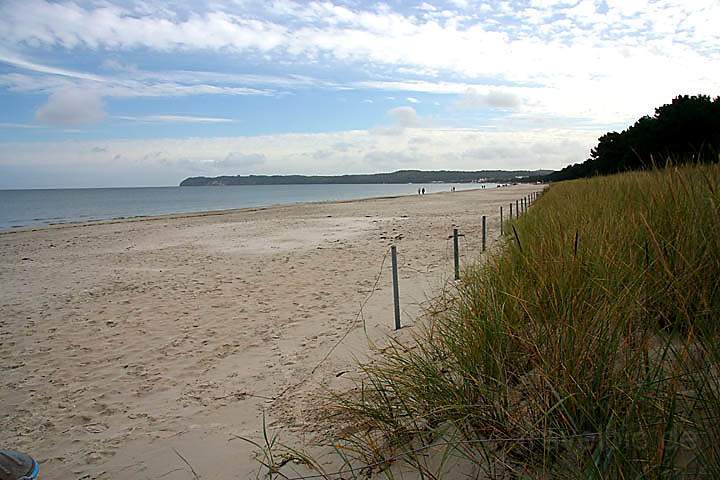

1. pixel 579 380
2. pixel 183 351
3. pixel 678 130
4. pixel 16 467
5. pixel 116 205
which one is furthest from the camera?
pixel 116 205

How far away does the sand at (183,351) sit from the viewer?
Answer: 11.5ft

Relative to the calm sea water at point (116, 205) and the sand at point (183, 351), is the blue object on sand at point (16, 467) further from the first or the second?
the calm sea water at point (116, 205)

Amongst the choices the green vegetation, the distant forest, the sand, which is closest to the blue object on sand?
the sand

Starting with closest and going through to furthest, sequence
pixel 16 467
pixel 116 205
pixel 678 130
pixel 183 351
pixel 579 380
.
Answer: pixel 579 380 < pixel 16 467 < pixel 183 351 < pixel 678 130 < pixel 116 205

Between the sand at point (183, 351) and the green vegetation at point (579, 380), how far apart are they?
96 centimetres

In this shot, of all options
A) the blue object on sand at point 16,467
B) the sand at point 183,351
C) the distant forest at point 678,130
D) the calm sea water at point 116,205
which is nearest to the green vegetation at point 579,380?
the sand at point 183,351

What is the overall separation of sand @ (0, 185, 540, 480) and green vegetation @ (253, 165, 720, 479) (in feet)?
3.15

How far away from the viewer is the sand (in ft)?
11.5

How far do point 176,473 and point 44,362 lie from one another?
11.0ft

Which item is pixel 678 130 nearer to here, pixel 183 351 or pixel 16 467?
pixel 183 351

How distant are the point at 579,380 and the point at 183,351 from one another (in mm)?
4656

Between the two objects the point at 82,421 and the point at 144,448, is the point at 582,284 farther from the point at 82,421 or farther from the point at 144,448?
the point at 82,421

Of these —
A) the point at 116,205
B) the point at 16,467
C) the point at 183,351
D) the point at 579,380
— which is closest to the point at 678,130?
the point at 183,351

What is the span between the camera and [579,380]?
6.46 ft
